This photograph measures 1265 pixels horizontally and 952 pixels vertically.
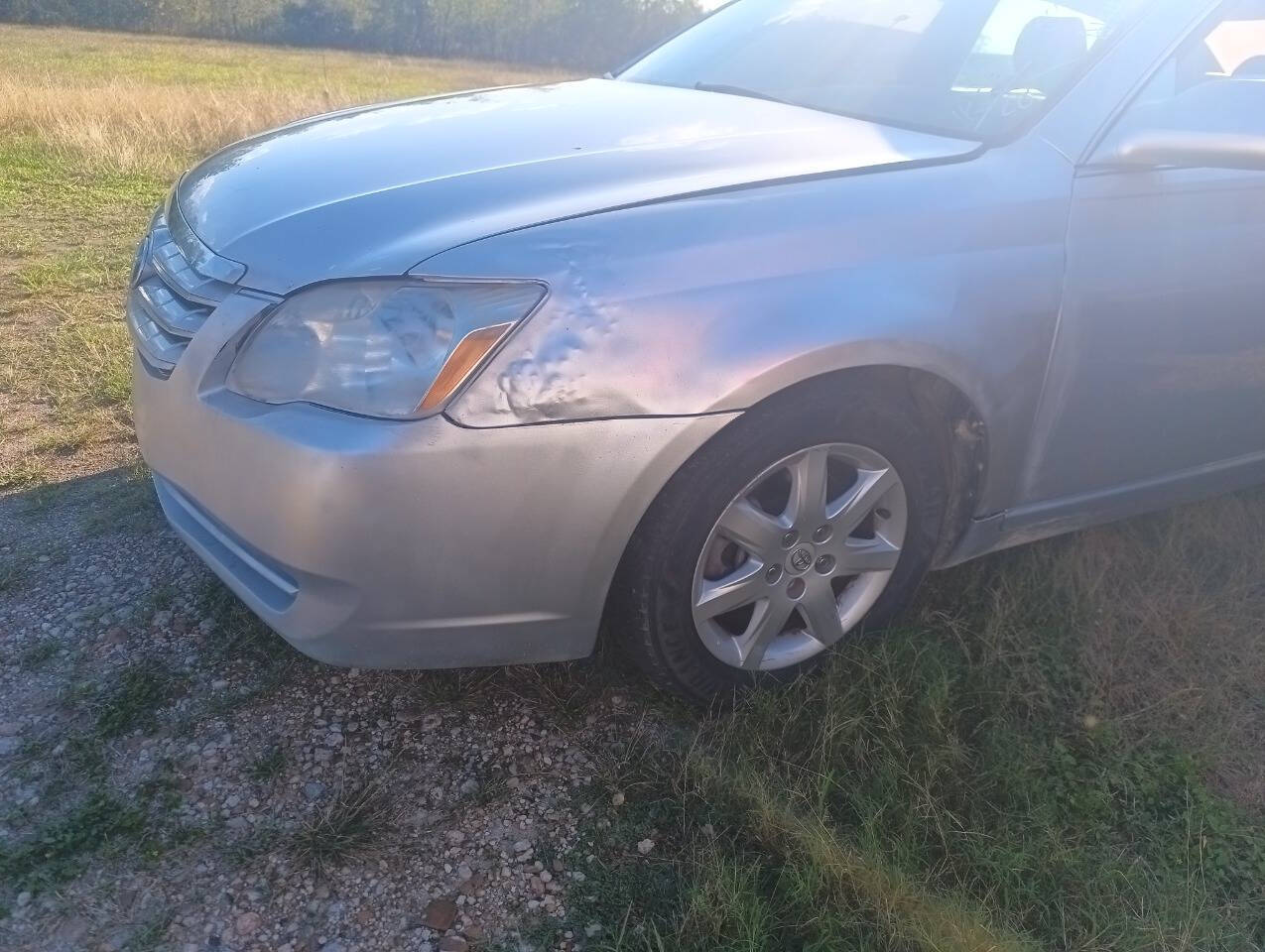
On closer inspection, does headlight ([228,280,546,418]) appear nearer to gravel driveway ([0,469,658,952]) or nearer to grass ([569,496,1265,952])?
gravel driveway ([0,469,658,952])

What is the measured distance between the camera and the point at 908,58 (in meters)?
2.75

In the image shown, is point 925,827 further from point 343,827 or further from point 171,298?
point 171,298

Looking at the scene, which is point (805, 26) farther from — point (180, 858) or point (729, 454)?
point (180, 858)

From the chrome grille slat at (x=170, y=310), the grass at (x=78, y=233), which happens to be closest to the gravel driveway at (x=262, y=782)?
the chrome grille slat at (x=170, y=310)

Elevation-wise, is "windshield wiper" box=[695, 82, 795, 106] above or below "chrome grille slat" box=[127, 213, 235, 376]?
above

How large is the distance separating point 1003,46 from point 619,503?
5.64 feet

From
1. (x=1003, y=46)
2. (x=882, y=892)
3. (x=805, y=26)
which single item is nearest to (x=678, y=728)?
(x=882, y=892)

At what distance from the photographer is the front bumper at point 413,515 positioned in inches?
66.9

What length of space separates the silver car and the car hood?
12 mm

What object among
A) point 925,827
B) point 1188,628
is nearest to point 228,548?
point 925,827

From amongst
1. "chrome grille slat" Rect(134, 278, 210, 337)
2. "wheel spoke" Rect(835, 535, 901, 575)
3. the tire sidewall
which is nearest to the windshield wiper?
the tire sidewall

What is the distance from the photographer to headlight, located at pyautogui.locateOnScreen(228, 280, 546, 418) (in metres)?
1.71

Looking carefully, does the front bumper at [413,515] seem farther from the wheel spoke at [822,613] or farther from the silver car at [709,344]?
the wheel spoke at [822,613]

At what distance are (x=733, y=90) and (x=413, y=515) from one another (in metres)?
1.76
